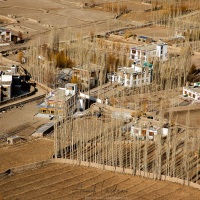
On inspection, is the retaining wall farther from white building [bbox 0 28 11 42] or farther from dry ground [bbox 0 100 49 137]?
white building [bbox 0 28 11 42]

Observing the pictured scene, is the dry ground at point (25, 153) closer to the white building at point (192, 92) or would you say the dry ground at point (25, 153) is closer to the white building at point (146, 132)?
the white building at point (146, 132)

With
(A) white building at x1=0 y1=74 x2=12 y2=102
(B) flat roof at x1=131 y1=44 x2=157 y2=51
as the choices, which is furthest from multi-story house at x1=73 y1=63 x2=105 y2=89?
(B) flat roof at x1=131 y1=44 x2=157 y2=51

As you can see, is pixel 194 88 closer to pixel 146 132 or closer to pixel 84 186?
pixel 146 132

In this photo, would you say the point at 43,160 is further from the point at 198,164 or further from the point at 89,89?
the point at 89,89

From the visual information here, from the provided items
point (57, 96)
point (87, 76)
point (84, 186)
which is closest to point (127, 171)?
point (84, 186)

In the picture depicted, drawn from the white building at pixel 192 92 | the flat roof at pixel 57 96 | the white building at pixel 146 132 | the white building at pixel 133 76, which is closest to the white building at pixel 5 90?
the flat roof at pixel 57 96

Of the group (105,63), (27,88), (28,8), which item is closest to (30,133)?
(27,88)
